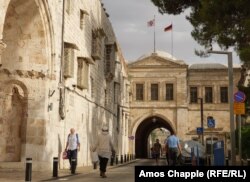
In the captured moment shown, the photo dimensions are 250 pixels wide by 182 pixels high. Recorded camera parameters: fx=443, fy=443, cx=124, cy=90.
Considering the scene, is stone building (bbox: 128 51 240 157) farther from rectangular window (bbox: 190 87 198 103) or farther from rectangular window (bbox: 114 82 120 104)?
rectangular window (bbox: 114 82 120 104)

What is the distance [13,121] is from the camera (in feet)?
51.4

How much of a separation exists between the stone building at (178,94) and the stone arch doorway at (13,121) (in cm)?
3100

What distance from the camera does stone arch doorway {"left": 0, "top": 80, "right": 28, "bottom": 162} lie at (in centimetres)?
1545

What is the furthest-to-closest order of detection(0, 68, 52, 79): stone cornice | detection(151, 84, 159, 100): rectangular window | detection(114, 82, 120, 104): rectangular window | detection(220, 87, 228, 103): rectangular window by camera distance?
detection(151, 84, 159, 100): rectangular window → detection(220, 87, 228, 103): rectangular window → detection(114, 82, 120, 104): rectangular window → detection(0, 68, 52, 79): stone cornice

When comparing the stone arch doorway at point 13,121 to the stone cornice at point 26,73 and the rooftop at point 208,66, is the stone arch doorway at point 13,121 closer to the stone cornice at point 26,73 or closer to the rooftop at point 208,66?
the stone cornice at point 26,73

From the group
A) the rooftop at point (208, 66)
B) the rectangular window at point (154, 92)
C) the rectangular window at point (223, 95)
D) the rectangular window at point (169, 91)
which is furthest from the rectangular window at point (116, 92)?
the rooftop at point (208, 66)

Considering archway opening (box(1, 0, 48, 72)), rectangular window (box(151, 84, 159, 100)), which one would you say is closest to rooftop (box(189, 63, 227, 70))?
rectangular window (box(151, 84, 159, 100))

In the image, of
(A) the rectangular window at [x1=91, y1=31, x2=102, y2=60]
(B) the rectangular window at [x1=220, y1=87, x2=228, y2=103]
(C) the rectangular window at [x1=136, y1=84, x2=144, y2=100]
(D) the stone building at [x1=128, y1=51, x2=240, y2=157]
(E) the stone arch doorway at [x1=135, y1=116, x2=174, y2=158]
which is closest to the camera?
(A) the rectangular window at [x1=91, y1=31, x2=102, y2=60]

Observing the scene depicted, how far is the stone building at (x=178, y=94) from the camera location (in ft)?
150

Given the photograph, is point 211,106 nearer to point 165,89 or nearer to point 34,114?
point 165,89

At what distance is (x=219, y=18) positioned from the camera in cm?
1588

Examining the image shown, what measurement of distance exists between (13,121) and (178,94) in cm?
3172

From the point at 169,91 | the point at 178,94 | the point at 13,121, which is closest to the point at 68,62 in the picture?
the point at 13,121

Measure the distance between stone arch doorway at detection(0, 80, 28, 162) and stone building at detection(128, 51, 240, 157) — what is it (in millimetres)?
30998
